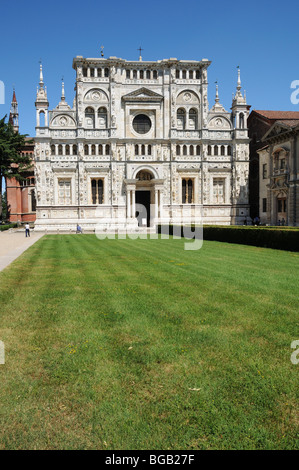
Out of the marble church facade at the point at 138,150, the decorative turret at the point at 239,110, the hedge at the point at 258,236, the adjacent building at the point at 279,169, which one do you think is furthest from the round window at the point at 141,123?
the hedge at the point at 258,236

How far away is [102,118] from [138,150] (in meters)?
6.47

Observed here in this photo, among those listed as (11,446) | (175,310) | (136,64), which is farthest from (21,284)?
(136,64)

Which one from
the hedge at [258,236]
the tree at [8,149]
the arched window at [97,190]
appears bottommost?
the hedge at [258,236]

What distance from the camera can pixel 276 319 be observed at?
730 cm

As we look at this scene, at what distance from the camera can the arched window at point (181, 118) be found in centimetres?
5141

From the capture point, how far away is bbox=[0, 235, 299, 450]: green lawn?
3908 mm

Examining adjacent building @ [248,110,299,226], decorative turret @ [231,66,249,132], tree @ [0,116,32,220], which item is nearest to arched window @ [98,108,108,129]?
tree @ [0,116,32,220]

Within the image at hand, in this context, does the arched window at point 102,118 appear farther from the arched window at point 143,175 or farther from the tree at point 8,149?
the tree at point 8,149

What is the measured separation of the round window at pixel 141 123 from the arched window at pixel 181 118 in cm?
411

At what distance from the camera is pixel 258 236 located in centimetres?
2291

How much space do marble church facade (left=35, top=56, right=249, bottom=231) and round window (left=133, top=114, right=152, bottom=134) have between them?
0.14 meters

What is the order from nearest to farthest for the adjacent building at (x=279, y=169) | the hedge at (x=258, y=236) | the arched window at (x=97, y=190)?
the hedge at (x=258, y=236) → the adjacent building at (x=279, y=169) → the arched window at (x=97, y=190)

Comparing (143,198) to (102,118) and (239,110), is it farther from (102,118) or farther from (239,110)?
(239,110)

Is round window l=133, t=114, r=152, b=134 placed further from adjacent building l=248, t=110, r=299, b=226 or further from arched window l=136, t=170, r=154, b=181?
adjacent building l=248, t=110, r=299, b=226
